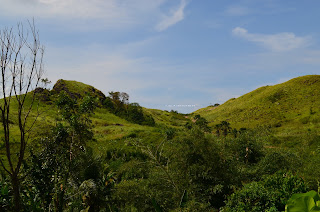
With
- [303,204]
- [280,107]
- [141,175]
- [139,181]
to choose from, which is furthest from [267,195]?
[280,107]

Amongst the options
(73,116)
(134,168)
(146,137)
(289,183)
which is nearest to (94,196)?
(73,116)

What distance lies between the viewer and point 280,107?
249 feet

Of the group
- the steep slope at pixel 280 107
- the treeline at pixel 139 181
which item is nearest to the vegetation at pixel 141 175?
the treeline at pixel 139 181

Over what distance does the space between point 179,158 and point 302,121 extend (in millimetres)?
54682

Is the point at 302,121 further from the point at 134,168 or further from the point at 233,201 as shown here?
the point at 233,201

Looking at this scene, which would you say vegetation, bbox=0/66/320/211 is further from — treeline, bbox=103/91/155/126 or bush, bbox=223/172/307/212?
treeline, bbox=103/91/155/126

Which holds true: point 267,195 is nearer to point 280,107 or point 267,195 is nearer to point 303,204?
point 303,204

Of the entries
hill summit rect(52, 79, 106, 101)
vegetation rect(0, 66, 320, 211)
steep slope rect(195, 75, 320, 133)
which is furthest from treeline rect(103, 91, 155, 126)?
vegetation rect(0, 66, 320, 211)

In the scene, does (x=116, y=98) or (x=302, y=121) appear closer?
(x=302, y=121)

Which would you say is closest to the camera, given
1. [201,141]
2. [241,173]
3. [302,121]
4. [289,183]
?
[289,183]

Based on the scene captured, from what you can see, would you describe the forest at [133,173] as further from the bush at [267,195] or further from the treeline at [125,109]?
the treeline at [125,109]

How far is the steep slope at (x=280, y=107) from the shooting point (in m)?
64.0

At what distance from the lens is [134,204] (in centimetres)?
1395

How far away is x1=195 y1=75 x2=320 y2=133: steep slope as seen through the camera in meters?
64.0
